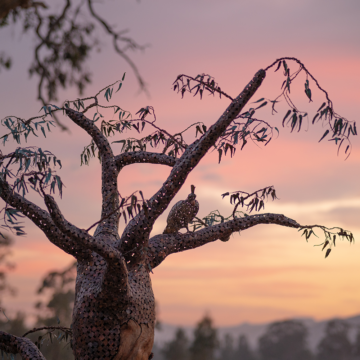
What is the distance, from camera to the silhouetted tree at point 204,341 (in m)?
18.9

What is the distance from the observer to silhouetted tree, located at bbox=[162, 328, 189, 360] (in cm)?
2052

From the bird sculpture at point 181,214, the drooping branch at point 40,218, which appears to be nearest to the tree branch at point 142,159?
the bird sculpture at point 181,214

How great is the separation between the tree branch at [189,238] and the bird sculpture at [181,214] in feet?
0.32

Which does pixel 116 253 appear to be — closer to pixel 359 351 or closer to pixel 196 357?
pixel 196 357

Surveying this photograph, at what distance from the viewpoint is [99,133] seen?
5680 mm

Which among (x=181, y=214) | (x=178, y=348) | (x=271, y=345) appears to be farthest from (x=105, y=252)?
(x=271, y=345)

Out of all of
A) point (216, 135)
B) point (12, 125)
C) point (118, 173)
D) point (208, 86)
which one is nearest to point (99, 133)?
point (118, 173)

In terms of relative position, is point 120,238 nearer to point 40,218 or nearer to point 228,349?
point 40,218

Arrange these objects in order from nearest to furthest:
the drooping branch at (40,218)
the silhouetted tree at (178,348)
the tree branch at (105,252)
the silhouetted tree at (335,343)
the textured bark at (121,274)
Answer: the tree branch at (105,252), the textured bark at (121,274), the drooping branch at (40,218), the silhouetted tree at (178,348), the silhouetted tree at (335,343)

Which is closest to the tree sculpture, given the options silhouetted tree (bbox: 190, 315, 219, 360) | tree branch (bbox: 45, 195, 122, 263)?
tree branch (bbox: 45, 195, 122, 263)

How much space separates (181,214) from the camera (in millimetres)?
5164

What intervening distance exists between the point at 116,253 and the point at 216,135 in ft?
5.18

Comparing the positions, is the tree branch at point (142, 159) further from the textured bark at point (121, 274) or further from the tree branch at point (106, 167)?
the textured bark at point (121, 274)

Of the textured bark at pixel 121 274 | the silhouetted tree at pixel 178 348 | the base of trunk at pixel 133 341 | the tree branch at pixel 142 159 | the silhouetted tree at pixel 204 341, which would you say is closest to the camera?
the textured bark at pixel 121 274
